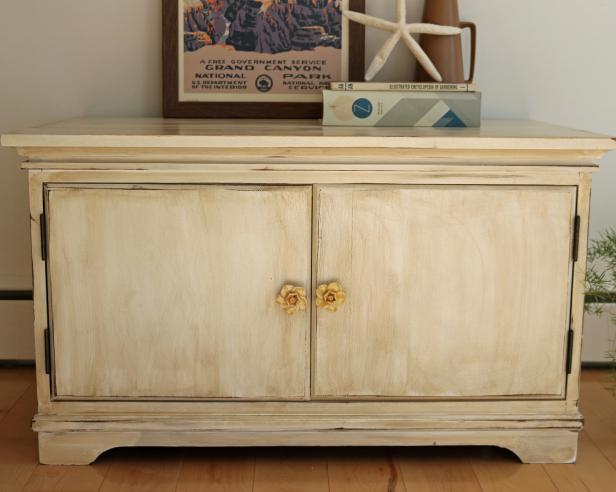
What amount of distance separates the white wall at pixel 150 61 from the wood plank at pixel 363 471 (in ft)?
2.82

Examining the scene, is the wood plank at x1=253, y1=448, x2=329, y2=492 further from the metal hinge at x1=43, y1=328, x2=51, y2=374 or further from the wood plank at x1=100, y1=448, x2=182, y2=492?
the metal hinge at x1=43, y1=328, x2=51, y2=374

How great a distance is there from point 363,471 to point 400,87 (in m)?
0.76

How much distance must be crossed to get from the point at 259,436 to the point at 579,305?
646 mm

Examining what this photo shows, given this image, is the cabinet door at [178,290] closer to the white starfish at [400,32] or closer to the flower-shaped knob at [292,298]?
the flower-shaped knob at [292,298]

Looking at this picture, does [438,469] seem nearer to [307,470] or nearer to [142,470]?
[307,470]

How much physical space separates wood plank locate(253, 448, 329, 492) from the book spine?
73cm

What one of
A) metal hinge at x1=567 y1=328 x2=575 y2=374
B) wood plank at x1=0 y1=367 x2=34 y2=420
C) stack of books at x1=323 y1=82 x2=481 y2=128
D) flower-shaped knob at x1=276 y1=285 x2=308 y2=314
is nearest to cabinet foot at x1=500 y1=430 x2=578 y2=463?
metal hinge at x1=567 y1=328 x2=575 y2=374

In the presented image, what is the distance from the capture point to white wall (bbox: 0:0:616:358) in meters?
2.02

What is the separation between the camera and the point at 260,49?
201 cm

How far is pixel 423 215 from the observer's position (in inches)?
62.9

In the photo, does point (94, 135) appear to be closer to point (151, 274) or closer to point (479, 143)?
point (151, 274)

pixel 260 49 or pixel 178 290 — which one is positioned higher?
pixel 260 49

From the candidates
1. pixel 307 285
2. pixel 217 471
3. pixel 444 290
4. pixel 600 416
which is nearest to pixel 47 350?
pixel 217 471

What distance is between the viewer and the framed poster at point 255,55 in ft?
6.54
